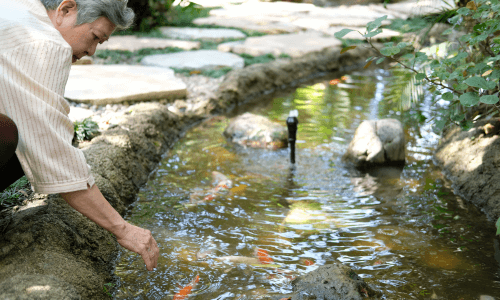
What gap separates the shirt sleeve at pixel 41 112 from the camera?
1.67 metres

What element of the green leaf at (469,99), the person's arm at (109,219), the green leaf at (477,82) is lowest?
the person's arm at (109,219)

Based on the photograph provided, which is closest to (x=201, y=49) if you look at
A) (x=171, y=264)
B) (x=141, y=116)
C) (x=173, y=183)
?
(x=141, y=116)

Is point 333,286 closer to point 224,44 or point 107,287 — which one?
point 107,287

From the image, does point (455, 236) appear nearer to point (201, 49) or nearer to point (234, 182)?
point (234, 182)

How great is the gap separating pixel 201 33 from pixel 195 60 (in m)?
2.13

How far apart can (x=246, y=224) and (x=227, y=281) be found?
0.71 meters

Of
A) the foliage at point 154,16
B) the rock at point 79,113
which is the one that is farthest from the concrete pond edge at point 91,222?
the foliage at point 154,16

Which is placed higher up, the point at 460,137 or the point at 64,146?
the point at 64,146

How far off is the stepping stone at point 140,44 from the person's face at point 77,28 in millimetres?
5034

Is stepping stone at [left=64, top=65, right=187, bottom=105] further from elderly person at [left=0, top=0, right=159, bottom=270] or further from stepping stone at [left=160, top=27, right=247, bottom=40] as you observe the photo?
elderly person at [left=0, top=0, right=159, bottom=270]

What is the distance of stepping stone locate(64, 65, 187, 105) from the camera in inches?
187

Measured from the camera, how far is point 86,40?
6.72 ft

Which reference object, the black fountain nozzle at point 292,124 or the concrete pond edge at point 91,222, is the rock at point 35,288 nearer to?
the concrete pond edge at point 91,222

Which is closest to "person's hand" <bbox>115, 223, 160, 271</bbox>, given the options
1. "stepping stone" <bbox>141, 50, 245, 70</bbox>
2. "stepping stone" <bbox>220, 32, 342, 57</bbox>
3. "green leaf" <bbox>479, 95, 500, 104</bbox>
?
"green leaf" <bbox>479, 95, 500, 104</bbox>
